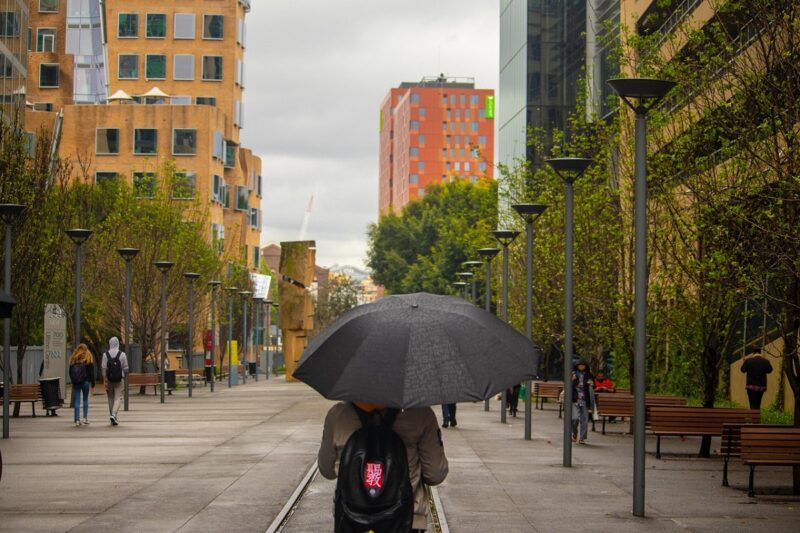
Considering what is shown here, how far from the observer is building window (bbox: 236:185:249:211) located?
4099 inches

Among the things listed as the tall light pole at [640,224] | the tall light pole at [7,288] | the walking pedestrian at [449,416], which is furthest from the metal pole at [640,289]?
the walking pedestrian at [449,416]

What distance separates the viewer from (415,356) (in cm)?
796

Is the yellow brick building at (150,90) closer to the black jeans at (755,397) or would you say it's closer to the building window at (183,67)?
the building window at (183,67)

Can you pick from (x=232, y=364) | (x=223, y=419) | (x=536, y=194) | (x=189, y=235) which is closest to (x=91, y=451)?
(x=223, y=419)

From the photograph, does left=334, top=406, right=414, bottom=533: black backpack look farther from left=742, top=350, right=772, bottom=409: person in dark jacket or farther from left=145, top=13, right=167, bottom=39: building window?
left=145, top=13, right=167, bottom=39: building window

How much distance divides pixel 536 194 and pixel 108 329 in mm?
25049

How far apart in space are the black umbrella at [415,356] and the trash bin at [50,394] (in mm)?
26561

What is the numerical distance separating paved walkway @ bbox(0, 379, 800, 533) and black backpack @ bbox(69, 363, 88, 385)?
101cm

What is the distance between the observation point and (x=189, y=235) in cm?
5850

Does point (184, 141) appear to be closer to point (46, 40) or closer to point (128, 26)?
point (46, 40)

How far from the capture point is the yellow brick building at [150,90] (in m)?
90.7

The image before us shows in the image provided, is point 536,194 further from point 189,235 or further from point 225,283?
point 225,283

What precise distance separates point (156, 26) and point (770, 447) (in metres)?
90.9

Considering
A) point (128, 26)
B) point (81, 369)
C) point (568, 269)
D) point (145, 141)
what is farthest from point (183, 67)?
point (568, 269)
